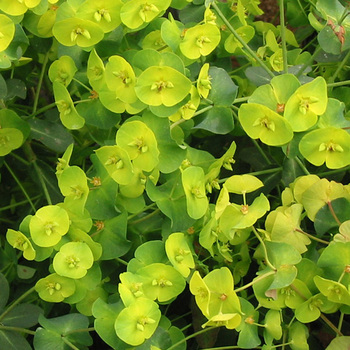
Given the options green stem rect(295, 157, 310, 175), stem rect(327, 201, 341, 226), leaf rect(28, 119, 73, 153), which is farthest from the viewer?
leaf rect(28, 119, 73, 153)

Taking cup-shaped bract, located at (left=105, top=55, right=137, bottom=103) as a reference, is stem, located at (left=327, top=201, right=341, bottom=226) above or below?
below

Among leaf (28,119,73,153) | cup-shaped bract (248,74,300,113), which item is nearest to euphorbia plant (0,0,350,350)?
cup-shaped bract (248,74,300,113)

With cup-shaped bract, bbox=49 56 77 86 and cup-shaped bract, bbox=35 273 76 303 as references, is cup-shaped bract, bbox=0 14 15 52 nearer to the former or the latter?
cup-shaped bract, bbox=49 56 77 86

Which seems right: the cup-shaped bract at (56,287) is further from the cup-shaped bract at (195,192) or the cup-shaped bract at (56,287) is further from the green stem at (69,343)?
the cup-shaped bract at (195,192)

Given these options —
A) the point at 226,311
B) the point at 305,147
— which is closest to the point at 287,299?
the point at 226,311

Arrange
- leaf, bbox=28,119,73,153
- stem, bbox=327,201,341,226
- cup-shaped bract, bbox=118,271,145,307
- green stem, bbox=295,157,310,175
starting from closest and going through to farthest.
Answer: cup-shaped bract, bbox=118,271,145,307 < stem, bbox=327,201,341,226 < green stem, bbox=295,157,310,175 < leaf, bbox=28,119,73,153

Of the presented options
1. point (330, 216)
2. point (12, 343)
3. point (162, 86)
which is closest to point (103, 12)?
point (162, 86)

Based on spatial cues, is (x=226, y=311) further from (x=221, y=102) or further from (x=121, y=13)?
(x=121, y=13)
